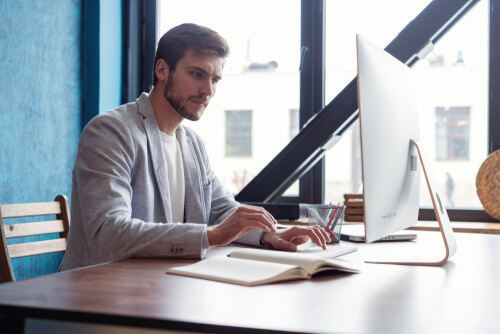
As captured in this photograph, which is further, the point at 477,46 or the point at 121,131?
the point at 477,46

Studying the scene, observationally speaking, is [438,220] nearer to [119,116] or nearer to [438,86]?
[119,116]

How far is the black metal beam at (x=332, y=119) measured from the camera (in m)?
2.36

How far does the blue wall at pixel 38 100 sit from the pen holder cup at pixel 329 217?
132 centimetres

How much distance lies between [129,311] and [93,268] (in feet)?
1.21

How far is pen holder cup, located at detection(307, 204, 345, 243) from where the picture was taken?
143 cm

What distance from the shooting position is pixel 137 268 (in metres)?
1.03

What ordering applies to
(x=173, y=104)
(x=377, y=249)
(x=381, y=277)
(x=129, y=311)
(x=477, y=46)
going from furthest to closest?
(x=477, y=46)
(x=173, y=104)
(x=377, y=249)
(x=381, y=277)
(x=129, y=311)

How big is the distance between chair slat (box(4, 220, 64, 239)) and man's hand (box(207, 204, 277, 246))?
2.49ft

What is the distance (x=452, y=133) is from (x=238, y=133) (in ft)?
3.76

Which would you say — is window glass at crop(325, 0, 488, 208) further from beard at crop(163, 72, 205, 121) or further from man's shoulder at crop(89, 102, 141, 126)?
man's shoulder at crop(89, 102, 141, 126)

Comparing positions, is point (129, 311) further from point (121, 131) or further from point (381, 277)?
point (121, 131)

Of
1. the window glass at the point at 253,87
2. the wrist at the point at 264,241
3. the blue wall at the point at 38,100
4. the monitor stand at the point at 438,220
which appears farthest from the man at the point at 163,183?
the window glass at the point at 253,87

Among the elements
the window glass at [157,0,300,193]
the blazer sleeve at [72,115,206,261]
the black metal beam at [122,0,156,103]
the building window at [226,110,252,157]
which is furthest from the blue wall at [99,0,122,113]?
the blazer sleeve at [72,115,206,261]

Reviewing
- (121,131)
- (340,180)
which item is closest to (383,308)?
(121,131)
